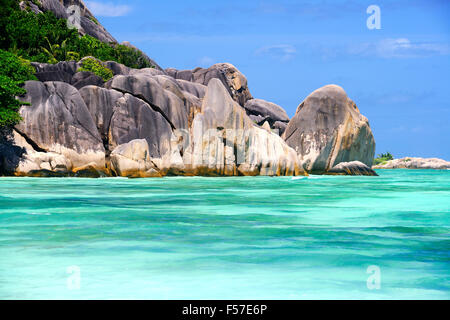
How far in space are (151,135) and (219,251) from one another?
2617 centimetres

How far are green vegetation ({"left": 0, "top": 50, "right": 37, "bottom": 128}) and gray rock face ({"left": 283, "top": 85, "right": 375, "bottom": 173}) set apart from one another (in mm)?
19375

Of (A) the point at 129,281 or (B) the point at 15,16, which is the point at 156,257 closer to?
(A) the point at 129,281

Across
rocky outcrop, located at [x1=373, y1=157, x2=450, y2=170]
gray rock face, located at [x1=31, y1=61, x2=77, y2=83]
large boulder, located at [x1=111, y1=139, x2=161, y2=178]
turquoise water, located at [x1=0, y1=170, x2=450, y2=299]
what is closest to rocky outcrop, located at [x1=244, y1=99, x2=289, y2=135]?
gray rock face, located at [x1=31, y1=61, x2=77, y2=83]

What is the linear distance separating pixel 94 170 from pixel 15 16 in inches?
1178

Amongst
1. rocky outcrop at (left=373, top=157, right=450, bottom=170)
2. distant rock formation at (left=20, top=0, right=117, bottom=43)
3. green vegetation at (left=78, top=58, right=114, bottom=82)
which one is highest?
distant rock formation at (left=20, top=0, right=117, bottom=43)

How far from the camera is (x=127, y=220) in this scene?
11.8 meters

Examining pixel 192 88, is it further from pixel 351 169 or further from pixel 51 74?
pixel 351 169

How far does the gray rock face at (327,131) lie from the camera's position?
4253 centimetres

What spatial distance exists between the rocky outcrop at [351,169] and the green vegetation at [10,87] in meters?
21.6

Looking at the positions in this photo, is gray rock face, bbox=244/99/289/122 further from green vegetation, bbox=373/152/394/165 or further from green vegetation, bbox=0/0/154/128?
green vegetation, bbox=373/152/394/165

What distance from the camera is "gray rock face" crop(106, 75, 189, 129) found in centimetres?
3497

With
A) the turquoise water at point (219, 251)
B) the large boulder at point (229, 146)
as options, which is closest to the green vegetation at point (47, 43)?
the large boulder at point (229, 146)

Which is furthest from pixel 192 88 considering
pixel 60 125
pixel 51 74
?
pixel 60 125
